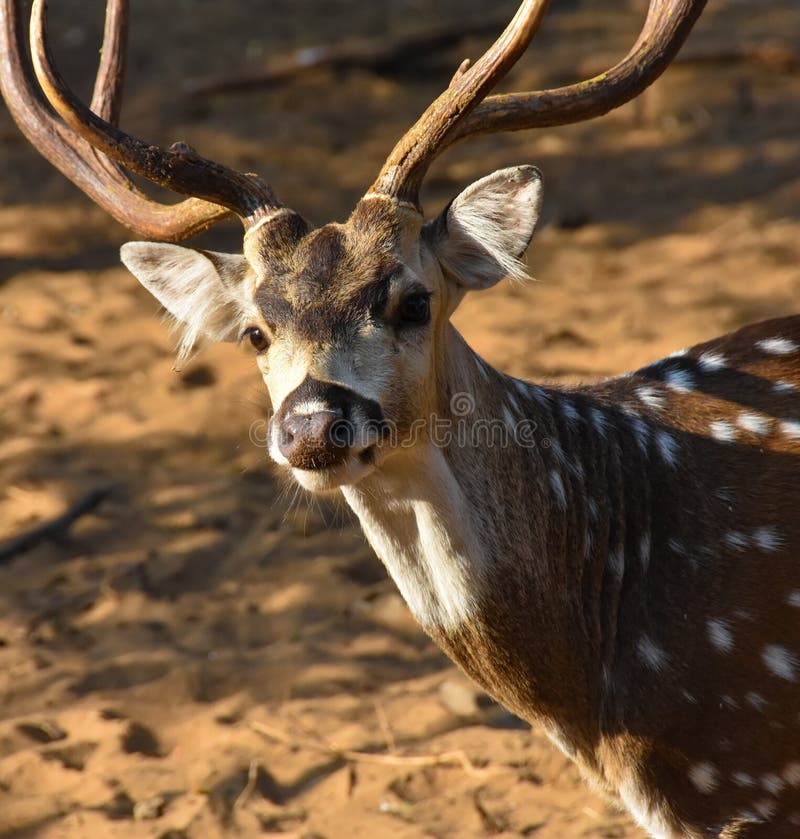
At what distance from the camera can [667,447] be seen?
3375 mm

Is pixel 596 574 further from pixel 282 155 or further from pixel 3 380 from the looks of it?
pixel 282 155

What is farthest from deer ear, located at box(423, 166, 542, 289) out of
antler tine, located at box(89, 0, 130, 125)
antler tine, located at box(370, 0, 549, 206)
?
antler tine, located at box(89, 0, 130, 125)

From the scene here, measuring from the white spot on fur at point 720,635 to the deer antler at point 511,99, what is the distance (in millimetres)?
1312

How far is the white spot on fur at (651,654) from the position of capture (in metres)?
3.10

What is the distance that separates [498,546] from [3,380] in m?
3.85

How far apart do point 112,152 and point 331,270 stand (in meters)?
0.64

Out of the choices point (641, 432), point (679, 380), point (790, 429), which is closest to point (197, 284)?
point (641, 432)

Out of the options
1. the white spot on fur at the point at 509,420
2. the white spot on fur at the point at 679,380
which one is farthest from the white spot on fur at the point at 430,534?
the white spot on fur at the point at 679,380

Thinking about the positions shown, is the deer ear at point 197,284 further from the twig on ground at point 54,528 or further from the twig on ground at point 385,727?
the twig on ground at point 54,528

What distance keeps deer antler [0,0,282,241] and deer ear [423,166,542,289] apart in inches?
18.1

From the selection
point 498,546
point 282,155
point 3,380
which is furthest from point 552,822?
point 282,155

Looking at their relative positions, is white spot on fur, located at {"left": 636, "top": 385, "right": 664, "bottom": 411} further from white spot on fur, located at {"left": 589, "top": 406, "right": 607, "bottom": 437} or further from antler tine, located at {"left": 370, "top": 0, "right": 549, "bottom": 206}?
antler tine, located at {"left": 370, "top": 0, "right": 549, "bottom": 206}

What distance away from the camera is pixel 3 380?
6195 mm

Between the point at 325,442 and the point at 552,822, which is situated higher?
the point at 325,442
